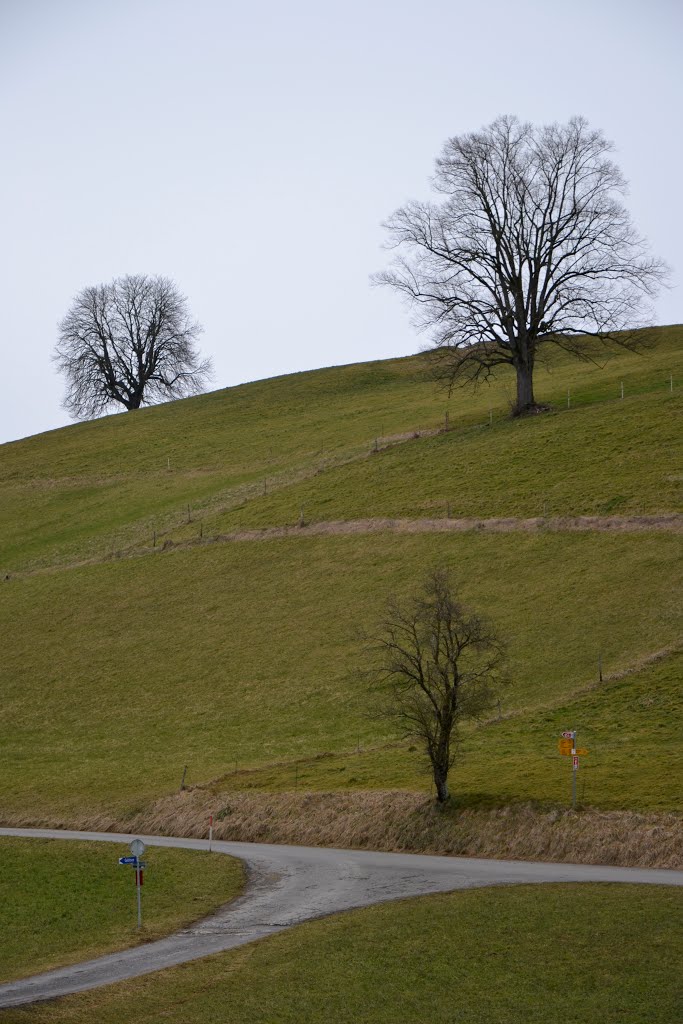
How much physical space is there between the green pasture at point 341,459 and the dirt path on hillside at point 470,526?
104cm

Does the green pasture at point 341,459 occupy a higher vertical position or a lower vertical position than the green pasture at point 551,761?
higher

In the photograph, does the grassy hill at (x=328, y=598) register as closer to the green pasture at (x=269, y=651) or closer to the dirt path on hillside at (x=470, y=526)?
the green pasture at (x=269, y=651)

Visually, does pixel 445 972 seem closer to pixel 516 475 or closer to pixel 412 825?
pixel 412 825

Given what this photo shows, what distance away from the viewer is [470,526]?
5406 cm

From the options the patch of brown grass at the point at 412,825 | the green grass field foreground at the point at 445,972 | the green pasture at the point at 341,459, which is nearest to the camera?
the green grass field foreground at the point at 445,972

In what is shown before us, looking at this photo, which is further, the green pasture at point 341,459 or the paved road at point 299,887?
the green pasture at point 341,459

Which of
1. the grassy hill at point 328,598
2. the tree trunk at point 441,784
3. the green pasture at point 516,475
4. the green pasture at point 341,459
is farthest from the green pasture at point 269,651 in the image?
the green pasture at point 341,459

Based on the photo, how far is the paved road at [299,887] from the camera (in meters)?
19.5

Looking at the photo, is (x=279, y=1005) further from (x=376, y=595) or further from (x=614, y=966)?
(x=376, y=595)

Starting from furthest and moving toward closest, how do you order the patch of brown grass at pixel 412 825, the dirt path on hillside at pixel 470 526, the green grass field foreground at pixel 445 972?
the dirt path on hillside at pixel 470 526 → the patch of brown grass at pixel 412 825 → the green grass field foreground at pixel 445 972

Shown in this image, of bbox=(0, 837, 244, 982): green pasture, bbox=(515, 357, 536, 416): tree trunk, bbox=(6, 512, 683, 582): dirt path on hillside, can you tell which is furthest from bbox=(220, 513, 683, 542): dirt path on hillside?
bbox=(0, 837, 244, 982): green pasture

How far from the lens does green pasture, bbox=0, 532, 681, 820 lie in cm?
3816

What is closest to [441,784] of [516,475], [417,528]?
[417,528]

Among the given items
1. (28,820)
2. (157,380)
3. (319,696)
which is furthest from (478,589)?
(157,380)
